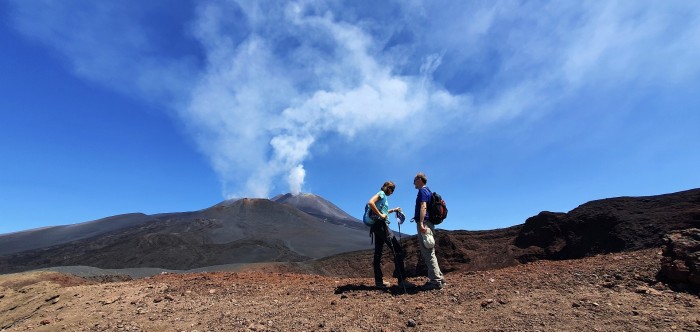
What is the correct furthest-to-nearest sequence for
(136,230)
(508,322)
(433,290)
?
(136,230) < (433,290) < (508,322)

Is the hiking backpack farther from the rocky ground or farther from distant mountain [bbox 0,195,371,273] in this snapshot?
→ distant mountain [bbox 0,195,371,273]

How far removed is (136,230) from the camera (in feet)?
195

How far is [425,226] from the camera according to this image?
667 cm

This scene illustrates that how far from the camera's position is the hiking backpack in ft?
22.2

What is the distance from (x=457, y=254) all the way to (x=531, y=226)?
8.66 feet

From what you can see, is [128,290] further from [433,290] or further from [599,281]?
[599,281]

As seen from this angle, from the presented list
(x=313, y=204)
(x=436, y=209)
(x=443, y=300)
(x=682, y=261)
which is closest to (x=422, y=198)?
(x=436, y=209)

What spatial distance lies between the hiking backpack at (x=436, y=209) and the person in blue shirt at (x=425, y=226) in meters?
0.06

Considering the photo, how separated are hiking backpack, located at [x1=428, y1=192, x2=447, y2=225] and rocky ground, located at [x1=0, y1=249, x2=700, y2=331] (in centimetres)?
107

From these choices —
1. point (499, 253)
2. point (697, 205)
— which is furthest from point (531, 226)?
point (697, 205)

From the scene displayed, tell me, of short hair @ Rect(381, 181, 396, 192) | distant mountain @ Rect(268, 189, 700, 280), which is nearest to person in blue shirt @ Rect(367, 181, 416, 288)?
short hair @ Rect(381, 181, 396, 192)

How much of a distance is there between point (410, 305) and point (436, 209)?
164cm

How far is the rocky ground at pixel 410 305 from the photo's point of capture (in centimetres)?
479

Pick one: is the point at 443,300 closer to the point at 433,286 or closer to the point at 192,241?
the point at 433,286
